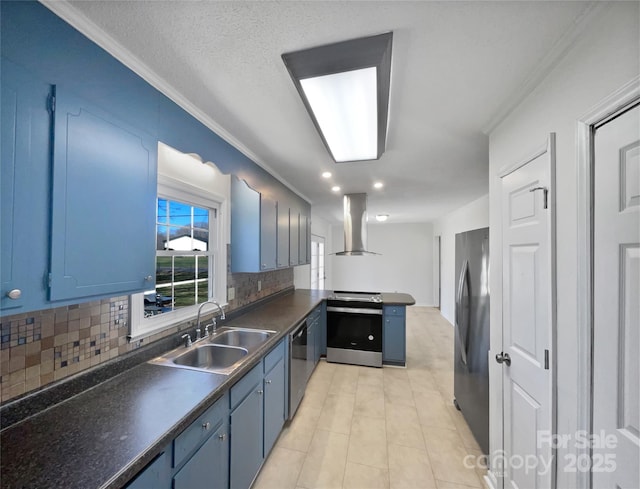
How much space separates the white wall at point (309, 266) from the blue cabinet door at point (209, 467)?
10.6 feet

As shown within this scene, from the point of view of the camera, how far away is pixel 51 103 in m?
0.82

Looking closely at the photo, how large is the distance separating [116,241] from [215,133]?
112 centimetres

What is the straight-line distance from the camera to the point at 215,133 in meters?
1.79

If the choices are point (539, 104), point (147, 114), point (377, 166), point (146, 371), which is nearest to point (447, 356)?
point (377, 166)

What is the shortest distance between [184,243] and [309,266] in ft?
11.6

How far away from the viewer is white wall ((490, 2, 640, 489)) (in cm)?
83

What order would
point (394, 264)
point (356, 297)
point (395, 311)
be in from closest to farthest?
point (395, 311) → point (356, 297) → point (394, 264)

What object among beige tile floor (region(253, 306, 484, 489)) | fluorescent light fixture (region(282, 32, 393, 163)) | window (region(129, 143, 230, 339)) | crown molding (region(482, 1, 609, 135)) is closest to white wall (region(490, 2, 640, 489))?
crown molding (region(482, 1, 609, 135))

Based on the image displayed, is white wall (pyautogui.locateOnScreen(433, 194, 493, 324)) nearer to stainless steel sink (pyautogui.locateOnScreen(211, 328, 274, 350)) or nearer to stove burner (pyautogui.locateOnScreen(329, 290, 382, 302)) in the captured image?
stove burner (pyautogui.locateOnScreen(329, 290, 382, 302))

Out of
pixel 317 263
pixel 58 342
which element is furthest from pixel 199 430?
pixel 317 263

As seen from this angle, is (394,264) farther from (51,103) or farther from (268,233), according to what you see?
(51,103)

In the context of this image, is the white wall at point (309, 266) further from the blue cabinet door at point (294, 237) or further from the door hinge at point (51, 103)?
the door hinge at point (51, 103)

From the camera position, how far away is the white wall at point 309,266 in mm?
4773

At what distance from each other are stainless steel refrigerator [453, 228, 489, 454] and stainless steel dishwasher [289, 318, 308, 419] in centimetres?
154
